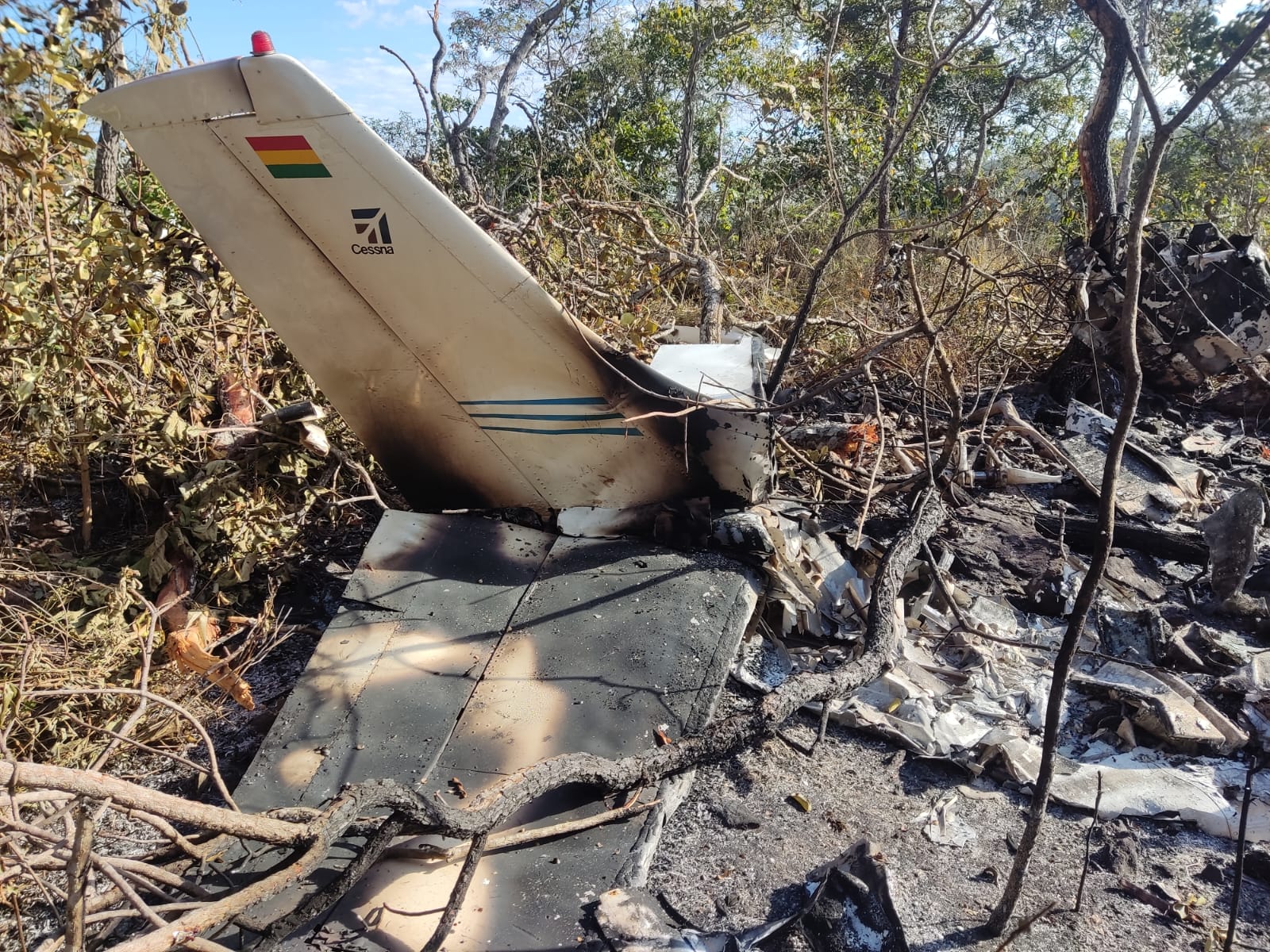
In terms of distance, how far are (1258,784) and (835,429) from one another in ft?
9.73

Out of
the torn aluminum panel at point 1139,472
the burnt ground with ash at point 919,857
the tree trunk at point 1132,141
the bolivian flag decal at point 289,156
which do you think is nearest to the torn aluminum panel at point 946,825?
the burnt ground with ash at point 919,857

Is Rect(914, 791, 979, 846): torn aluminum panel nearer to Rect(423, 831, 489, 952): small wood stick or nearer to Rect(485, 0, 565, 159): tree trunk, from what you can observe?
Rect(423, 831, 489, 952): small wood stick

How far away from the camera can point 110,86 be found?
4.59 metres

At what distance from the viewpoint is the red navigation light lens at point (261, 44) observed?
2787 millimetres

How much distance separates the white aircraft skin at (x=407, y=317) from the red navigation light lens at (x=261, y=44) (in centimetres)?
3

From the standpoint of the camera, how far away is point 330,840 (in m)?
1.77

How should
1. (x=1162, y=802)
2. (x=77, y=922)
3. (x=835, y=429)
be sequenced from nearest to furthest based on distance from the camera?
(x=77, y=922)
(x=1162, y=802)
(x=835, y=429)

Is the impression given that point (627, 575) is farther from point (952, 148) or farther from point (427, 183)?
point (952, 148)

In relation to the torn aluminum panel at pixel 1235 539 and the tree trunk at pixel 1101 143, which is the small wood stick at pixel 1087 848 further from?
the tree trunk at pixel 1101 143

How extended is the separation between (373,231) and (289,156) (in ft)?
1.29

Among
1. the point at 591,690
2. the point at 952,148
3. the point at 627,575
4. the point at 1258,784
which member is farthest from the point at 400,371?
the point at 952,148

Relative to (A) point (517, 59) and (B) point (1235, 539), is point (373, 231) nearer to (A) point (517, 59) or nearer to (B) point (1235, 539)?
(B) point (1235, 539)

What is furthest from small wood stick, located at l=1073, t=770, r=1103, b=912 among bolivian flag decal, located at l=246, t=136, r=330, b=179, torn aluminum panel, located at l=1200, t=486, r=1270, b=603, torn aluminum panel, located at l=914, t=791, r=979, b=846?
bolivian flag decal, located at l=246, t=136, r=330, b=179

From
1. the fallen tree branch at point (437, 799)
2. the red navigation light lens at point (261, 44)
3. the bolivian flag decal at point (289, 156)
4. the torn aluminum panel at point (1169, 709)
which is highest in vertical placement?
the red navigation light lens at point (261, 44)
